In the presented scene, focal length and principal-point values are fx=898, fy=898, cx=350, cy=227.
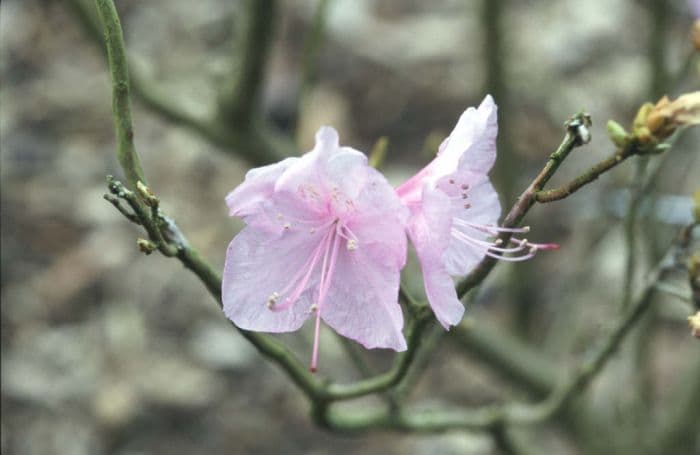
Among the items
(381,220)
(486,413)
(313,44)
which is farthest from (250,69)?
(381,220)

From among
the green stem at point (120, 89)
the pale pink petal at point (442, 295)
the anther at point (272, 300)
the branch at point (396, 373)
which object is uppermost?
the green stem at point (120, 89)

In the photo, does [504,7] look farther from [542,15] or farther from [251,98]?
[542,15]

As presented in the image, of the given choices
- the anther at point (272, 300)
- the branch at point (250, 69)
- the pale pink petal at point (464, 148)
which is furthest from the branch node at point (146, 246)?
the branch at point (250, 69)

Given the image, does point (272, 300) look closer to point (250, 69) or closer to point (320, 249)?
point (320, 249)

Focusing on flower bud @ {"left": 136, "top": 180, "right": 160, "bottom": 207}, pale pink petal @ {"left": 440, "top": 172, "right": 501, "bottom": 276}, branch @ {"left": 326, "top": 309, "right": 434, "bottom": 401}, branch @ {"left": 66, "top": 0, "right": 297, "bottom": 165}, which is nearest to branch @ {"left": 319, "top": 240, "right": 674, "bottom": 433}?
branch @ {"left": 326, "top": 309, "right": 434, "bottom": 401}

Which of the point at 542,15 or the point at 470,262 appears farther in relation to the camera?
the point at 542,15

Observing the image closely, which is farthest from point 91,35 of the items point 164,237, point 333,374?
point 333,374

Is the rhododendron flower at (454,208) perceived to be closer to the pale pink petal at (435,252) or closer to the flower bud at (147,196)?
the pale pink petal at (435,252)
